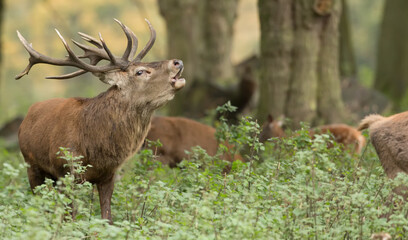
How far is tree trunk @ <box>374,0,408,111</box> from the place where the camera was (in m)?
17.8

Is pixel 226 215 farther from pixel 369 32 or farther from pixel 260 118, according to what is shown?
pixel 369 32

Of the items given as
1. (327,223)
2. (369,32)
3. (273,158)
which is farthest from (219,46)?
(369,32)

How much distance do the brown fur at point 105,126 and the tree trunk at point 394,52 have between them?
36.8ft

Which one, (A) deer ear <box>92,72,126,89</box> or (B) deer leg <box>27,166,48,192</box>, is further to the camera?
(B) deer leg <box>27,166,48,192</box>

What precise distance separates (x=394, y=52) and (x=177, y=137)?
9.31 meters

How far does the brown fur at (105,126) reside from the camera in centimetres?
736

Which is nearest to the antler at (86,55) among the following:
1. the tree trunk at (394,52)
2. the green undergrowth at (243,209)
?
the green undergrowth at (243,209)

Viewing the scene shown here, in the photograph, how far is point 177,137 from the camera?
10633mm

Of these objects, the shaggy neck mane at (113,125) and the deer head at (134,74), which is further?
the deer head at (134,74)

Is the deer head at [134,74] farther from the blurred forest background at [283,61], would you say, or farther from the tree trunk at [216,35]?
the tree trunk at [216,35]

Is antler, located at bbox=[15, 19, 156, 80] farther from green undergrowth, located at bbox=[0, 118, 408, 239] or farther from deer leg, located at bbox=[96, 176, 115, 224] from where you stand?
green undergrowth, located at bbox=[0, 118, 408, 239]

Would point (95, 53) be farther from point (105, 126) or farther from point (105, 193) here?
point (105, 193)

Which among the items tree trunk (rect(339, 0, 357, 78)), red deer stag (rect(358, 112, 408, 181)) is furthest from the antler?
tree trunk (rect(339, 0, 357, 78))

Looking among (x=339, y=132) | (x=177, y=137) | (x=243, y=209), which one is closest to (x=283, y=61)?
(x=339, y=132)
